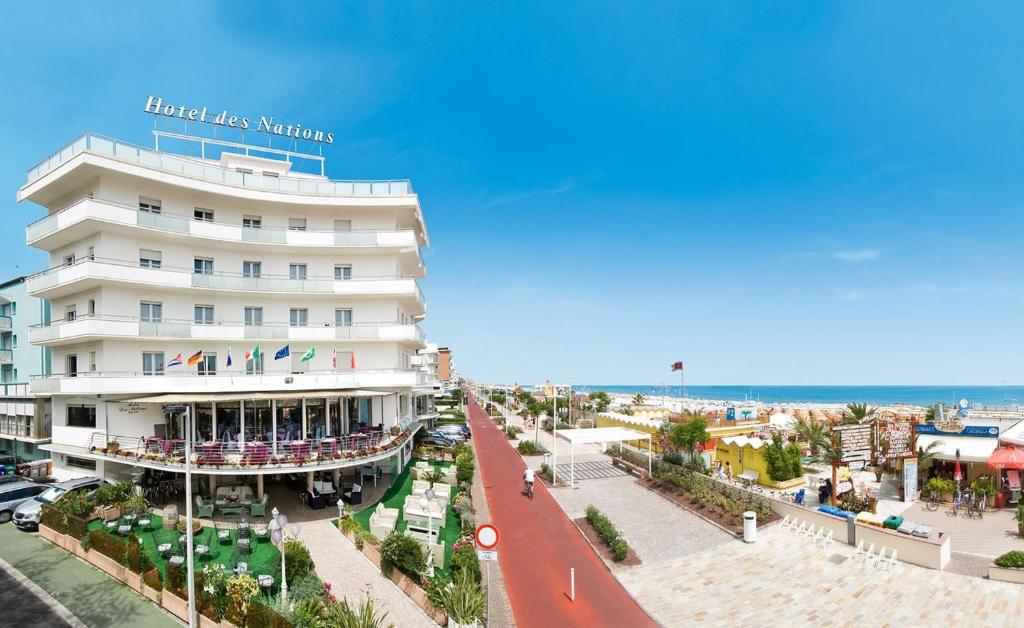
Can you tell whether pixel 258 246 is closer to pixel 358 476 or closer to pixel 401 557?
pixel 358 476

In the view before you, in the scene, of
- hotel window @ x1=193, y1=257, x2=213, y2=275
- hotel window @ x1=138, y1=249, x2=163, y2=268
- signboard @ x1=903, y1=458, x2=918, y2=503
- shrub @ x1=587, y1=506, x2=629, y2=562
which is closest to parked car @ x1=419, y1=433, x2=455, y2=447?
shrub @ x1=587, y1=506, x2=629, y2=562

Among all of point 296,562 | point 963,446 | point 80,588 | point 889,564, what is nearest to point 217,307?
point 80,588

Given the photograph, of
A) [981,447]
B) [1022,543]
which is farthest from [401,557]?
[981,447]

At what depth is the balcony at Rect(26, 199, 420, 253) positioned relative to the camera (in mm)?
24781

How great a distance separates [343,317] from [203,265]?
25.8ft

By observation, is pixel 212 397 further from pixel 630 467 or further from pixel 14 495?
pixel 630 467

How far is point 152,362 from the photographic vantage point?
26.6 meters

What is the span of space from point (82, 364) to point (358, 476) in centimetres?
1618

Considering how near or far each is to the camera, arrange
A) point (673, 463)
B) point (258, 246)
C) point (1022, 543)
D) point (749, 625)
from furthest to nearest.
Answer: point (673, 463) < point (258, 246) < point (1022, 543) < point (749, 625)

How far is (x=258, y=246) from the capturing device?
92.1 feet

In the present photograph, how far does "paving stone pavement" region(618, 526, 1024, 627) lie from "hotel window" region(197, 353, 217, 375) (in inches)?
907

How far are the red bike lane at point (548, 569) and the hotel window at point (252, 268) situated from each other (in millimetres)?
18561

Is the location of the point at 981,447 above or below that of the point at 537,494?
above

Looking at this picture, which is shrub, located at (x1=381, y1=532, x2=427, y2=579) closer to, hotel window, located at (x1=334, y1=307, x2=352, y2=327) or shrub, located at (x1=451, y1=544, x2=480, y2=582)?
shrub, located at (x1=451, y1=544, x2=480, y2=582)
